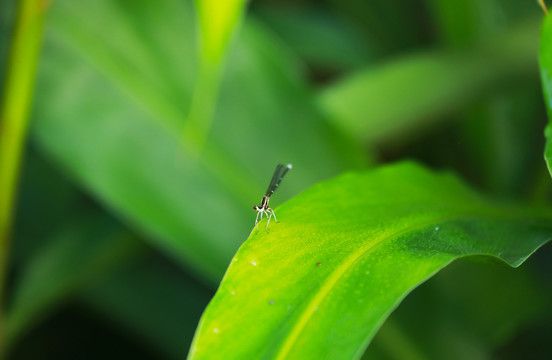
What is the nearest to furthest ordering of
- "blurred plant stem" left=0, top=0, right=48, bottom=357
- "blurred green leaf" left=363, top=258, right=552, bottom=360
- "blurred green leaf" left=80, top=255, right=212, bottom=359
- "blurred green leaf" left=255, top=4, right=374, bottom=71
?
"blurred plant stem" left=0, top=0, right=48, bottom=357 < "blurred green leaf" left=363, top=258, right=552, bottom=360 < "blurred green leaf" left=80, top=255, right=212, bottom=359 < "blurred green leaf" left=255, top=4, right=374, bottom=71

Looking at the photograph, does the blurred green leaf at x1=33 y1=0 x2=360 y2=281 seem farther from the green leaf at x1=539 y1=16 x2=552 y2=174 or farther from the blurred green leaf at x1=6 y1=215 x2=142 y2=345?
the green leaf at x1=539 y1=16 x2=552 y2=174

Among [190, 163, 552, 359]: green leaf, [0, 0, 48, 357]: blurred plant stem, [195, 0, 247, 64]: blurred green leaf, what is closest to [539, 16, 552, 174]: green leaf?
[190, 163, 552, 359]: green leaf

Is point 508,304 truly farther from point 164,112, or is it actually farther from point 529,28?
point 164,112

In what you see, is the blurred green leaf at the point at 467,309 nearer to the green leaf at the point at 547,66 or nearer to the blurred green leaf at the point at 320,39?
the green leaf at the point at 547,66

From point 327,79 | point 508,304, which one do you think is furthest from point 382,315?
point 327,79

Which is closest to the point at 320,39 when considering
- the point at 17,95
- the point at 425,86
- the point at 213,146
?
the point at 425,86

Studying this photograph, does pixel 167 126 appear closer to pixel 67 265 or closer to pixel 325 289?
pixel 67 265
